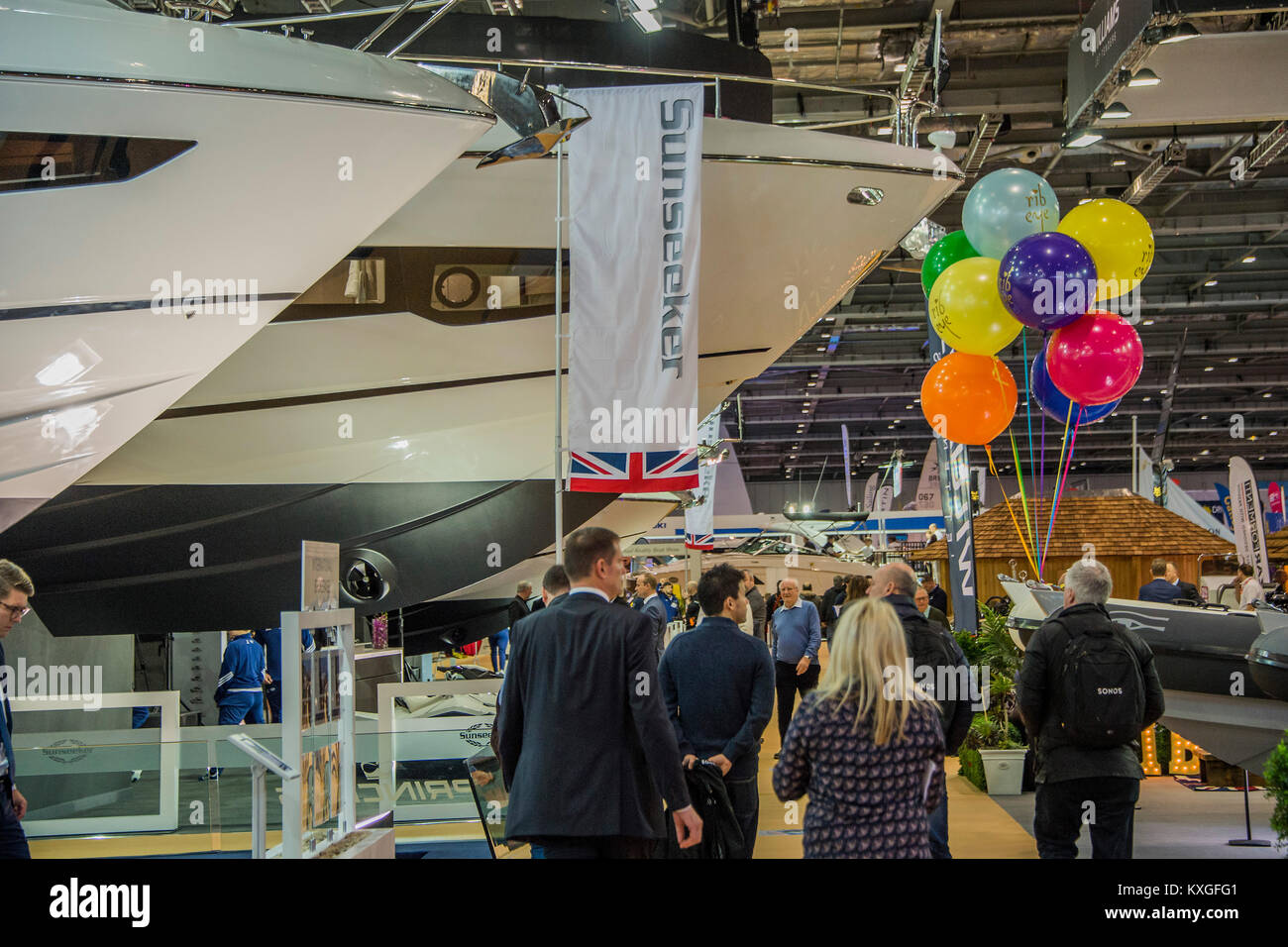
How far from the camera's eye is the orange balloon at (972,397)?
6.50m

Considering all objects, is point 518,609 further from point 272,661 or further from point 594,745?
point 594,745

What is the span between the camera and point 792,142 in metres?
6.46

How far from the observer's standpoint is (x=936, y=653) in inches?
176

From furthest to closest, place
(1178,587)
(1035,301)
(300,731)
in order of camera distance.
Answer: (1178,587) < (1035,301) < (300,731)

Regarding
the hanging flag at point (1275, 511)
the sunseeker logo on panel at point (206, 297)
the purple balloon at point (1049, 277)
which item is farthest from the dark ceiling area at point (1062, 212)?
the sunseeker logo on panel at point (206, 297)

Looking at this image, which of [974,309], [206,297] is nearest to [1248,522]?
[974,309]

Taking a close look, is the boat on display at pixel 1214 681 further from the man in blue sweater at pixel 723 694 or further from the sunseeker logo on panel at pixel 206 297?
the sunseeker logo on panel at pixel 206 297

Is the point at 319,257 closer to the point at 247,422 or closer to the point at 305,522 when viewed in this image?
the point at 247,422

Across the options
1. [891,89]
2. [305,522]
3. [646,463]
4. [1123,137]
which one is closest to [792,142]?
[646,463]

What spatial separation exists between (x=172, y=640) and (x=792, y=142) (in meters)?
7.12

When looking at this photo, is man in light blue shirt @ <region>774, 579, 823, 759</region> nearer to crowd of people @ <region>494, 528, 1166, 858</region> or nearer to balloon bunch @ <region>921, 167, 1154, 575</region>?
balloon bunch @ <region>921, 167, 1154, 575</region>

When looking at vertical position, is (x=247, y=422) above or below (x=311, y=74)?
below

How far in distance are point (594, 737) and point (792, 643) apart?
16.5ft

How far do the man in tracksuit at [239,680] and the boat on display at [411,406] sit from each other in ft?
3.84
